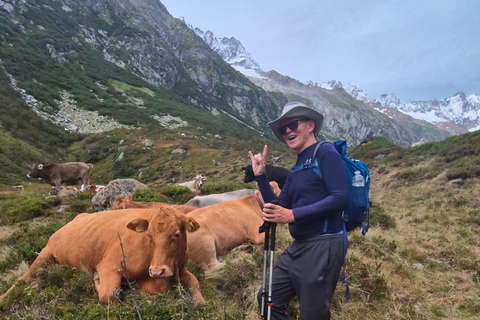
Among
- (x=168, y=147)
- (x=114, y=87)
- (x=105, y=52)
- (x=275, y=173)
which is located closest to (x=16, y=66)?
(x=114, y=87)

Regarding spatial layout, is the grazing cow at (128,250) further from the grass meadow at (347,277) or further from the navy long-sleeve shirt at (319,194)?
the navy long-sleeve shirt at (319,194)

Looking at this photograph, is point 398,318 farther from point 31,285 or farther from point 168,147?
point 168,147

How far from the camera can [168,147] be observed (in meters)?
36.8

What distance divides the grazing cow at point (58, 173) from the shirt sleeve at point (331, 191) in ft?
58.9

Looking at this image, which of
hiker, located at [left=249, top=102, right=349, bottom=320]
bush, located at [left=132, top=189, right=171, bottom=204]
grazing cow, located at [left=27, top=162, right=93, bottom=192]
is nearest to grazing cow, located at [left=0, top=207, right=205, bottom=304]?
hiker, located at [left=249, top=102, right=349, bottom=320]

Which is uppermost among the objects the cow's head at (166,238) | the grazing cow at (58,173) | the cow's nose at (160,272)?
the cow's head at (166,238)

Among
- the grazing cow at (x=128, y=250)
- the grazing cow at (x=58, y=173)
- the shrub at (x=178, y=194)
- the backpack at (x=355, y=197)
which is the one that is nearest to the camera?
the backpack at (x=355, y=197)

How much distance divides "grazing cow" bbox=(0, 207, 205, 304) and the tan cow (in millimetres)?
1127

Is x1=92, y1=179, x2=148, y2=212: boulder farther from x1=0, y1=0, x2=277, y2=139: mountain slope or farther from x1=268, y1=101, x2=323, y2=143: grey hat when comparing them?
x1=0, y1=0, x2=277, y2=139: mountain slope

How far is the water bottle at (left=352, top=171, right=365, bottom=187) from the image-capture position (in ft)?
8.92

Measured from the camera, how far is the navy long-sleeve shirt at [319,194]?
99.3 inches

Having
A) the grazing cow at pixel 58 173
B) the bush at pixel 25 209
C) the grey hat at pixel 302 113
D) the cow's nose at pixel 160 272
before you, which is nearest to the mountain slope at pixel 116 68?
the grazing cow at pixel 58 173

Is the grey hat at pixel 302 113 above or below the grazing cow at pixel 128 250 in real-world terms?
above

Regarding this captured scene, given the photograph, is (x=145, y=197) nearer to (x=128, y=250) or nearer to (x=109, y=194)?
(x=109, y=194)
